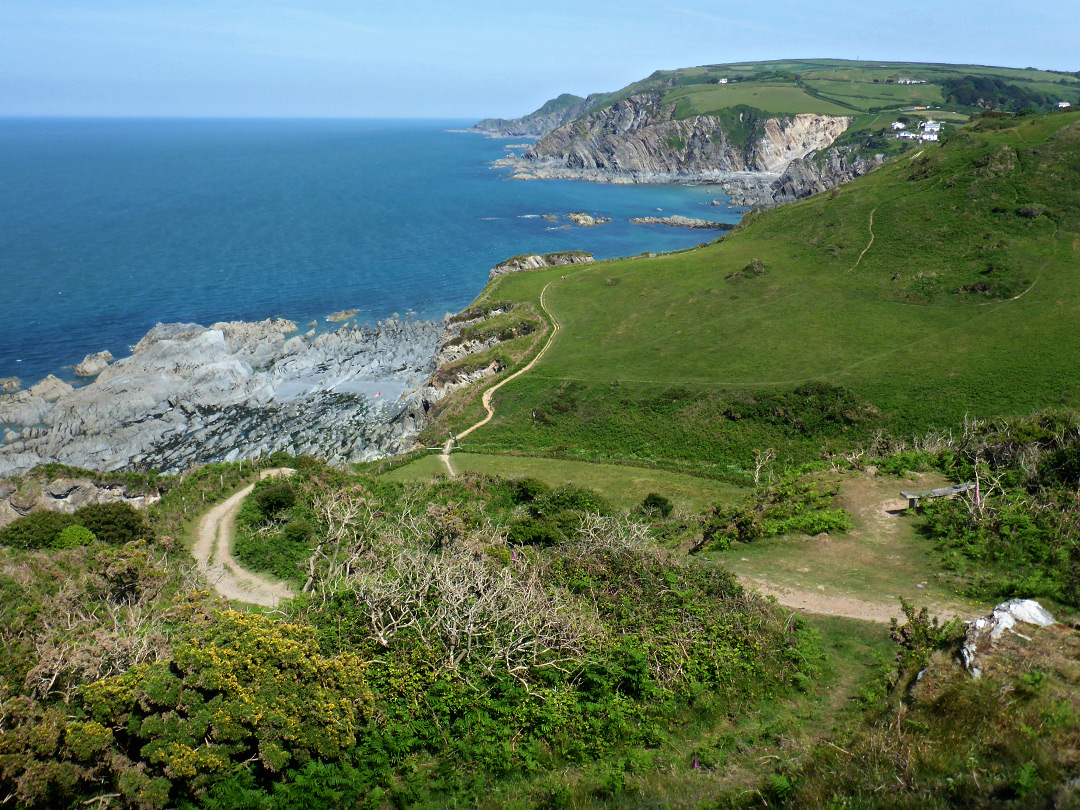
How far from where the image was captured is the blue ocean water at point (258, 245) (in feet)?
276

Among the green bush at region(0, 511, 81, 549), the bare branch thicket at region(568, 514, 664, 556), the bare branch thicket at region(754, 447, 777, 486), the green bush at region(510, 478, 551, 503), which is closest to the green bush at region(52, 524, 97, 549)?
the green bush at region(0, 511, 81, 549)

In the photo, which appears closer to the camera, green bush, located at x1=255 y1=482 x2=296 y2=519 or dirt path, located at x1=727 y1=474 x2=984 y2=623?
dirt path, located at x1=727 y1=474 x2=984 y2=623

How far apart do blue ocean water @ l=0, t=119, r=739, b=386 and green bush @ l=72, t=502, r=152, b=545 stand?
4816cm

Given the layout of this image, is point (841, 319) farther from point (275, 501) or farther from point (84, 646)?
point (84, 646)

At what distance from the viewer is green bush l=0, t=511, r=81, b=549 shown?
26.4 metres

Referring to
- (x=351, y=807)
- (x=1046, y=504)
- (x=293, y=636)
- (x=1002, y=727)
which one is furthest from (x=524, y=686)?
(x=1046, y=504)

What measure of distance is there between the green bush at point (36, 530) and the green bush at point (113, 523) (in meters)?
0.56

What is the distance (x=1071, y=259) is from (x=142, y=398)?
Result: 83234 millimetres

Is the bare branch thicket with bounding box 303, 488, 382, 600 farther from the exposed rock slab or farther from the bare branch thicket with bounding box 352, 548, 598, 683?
the exposed rock slab

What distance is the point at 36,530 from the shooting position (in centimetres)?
2678

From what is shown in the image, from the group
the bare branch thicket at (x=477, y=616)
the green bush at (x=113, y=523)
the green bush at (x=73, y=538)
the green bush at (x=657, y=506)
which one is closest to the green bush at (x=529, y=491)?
the green bush at (x=657, y=506)

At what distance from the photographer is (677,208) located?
6201 inches

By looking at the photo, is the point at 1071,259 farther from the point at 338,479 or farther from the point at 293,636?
the point at 293,636

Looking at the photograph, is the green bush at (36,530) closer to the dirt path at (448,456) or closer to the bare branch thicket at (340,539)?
the bare branch thicket at (340,539)
